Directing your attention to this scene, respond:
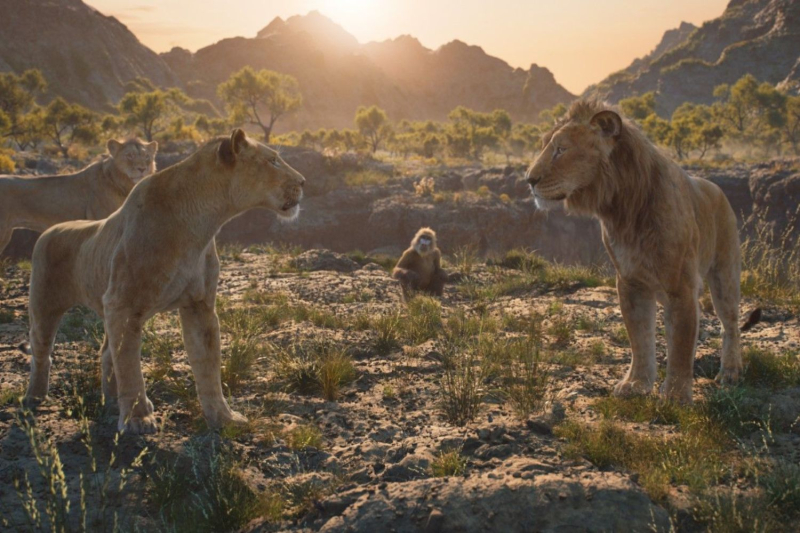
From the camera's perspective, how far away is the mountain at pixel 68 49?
11400 cm

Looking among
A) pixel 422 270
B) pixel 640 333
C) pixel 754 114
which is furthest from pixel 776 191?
pixel 754 114

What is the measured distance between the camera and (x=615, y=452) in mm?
4094

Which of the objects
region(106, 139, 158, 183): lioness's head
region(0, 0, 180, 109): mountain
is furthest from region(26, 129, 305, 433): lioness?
region(0, 0, 180, 109): mountain

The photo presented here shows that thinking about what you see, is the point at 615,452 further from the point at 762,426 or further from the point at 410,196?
the point at 410,196

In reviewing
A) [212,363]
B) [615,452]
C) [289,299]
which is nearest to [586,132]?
[615,452]

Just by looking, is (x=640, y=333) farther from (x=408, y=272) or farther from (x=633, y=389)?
(x=408, y=272)

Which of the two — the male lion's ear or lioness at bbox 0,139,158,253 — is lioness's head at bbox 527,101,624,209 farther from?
lioness at bbox 0,139,158,253

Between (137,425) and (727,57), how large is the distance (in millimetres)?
143111

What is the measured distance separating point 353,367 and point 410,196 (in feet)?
87.4

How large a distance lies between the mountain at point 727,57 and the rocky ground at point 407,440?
11206 centimetres

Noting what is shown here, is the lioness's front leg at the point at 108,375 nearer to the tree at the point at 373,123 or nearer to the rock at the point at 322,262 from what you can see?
the rock at the point at 322,262

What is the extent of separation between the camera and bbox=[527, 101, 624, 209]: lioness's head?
4.98 metres

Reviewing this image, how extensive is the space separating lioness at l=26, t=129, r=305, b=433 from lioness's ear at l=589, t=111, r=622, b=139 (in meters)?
2.23

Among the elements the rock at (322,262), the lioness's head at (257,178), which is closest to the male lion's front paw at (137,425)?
the lioness's head at (257,178)
